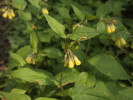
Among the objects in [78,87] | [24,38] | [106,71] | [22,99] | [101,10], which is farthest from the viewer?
[24,38]

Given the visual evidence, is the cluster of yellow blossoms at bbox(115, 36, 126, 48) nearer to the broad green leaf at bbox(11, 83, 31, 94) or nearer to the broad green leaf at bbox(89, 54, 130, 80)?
the broad green leaf at bbox(89, 54, 130, 80)

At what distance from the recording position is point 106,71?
2.80 m

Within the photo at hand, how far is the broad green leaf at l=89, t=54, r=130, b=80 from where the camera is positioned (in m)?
2.78

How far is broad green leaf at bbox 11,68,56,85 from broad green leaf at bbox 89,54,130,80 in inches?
34.8

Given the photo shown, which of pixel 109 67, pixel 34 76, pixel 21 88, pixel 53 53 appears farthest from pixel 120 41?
pixel 21 88

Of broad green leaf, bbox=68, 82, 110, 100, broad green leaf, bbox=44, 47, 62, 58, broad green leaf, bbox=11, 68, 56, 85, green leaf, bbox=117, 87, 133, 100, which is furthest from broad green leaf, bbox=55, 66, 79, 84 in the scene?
green leaf, bbox=117, 87, 133, 100

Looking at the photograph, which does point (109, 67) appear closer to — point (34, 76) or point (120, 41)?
point (120, 41)

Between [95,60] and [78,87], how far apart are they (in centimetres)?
78

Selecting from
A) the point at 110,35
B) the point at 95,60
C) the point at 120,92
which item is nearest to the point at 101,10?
the point at 110,35

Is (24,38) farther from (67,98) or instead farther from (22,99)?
(22,99)

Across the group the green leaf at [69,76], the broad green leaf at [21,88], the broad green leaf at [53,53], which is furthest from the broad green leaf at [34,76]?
the broad green leaf at [53,53]

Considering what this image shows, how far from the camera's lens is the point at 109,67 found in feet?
9.41

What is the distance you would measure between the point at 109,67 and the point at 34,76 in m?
1.39

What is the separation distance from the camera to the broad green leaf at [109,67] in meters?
2.78
